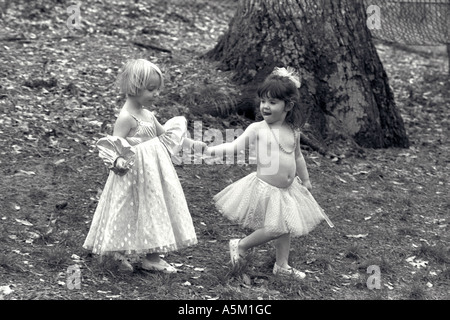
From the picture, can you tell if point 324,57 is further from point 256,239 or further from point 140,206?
point 140,206

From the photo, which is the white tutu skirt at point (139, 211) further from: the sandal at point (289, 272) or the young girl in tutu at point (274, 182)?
the sandal at point (289, 272)

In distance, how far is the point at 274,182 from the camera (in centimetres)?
441

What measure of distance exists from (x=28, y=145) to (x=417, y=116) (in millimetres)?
4402

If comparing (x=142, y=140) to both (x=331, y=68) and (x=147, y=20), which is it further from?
(x=147, y=20)

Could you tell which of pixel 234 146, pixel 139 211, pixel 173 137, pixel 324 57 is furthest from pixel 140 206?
pixel 324 57

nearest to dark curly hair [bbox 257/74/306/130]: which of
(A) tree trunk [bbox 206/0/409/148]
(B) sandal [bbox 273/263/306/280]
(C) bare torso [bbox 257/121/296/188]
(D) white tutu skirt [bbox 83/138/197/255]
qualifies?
(C) bare torso [bbox 257/121/296/188]

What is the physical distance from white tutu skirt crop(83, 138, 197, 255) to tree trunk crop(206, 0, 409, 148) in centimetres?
279

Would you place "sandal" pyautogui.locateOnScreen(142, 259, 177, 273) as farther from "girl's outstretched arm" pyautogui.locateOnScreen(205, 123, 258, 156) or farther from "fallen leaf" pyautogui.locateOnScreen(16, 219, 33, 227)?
"fallen leaf" pyautogui.locateOnScreen(16, 219, 33, 227)

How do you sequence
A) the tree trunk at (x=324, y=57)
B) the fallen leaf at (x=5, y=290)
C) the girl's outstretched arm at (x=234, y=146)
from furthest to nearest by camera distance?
the tree trunk at (x=324, y=57) < the girl's outstretched arm at (x=234, y=146) < the fallen leaf at (x=5, y=290)

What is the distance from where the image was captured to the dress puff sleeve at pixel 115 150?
161 inches

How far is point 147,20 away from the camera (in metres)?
9.69

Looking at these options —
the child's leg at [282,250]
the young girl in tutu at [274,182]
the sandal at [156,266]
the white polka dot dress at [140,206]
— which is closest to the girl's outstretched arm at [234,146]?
the young girl in tutu at [274,182]

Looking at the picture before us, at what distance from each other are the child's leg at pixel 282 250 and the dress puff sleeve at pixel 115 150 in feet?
3.34
